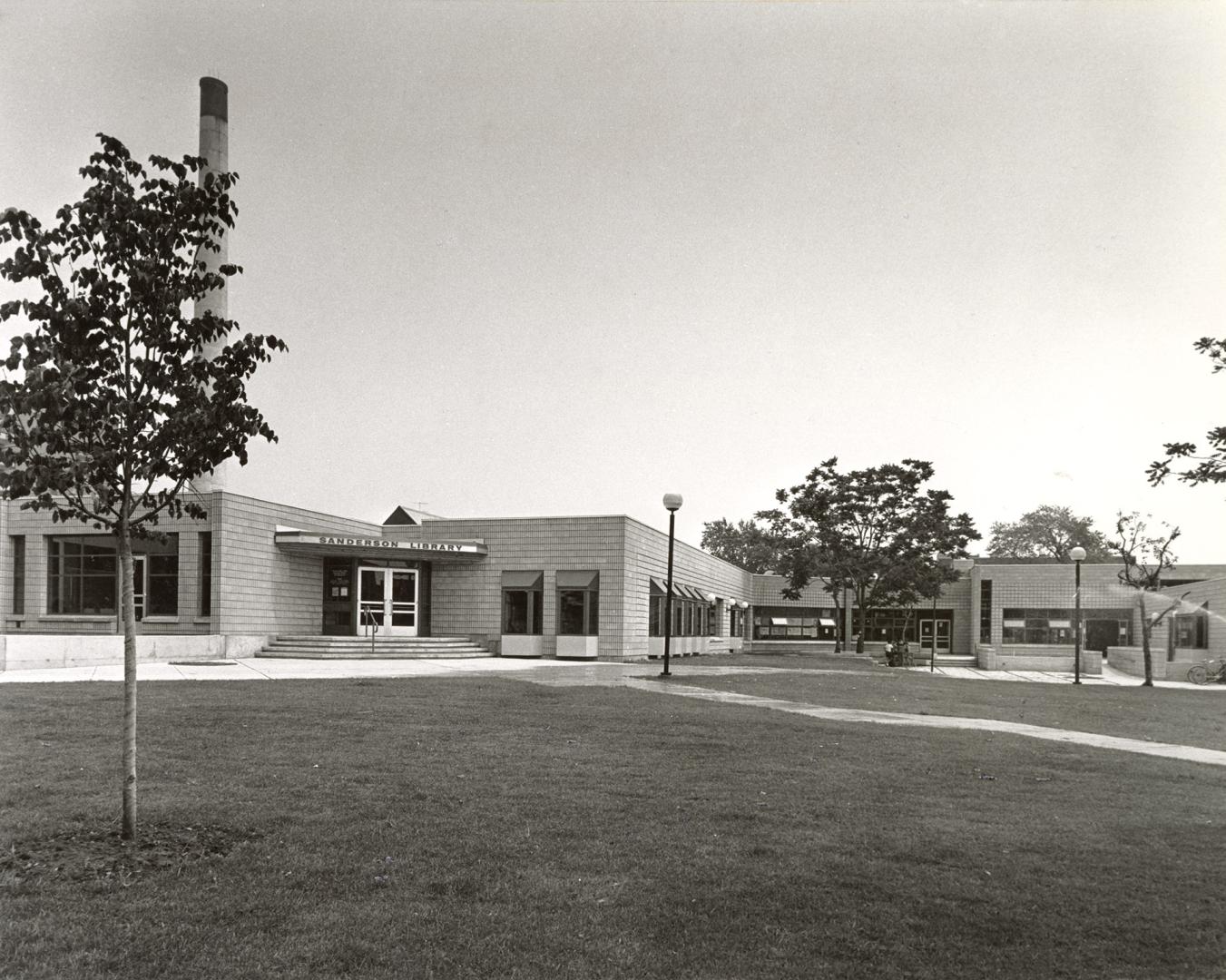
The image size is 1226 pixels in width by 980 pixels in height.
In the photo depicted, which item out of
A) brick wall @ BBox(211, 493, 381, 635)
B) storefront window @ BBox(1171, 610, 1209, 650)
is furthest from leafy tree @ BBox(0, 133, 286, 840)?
storefront window @ BBox(1171, 610, 1209, 650)

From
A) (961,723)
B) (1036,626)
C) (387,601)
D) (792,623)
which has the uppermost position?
(387,601)

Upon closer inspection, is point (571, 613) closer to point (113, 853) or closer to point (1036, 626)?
point (113, 853)

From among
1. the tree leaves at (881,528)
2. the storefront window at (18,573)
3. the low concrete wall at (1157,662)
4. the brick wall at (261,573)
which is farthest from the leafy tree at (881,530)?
the storefront window at (18,573)

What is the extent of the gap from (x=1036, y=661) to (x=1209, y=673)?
792cm

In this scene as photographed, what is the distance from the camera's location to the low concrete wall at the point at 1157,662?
3328 centimetres

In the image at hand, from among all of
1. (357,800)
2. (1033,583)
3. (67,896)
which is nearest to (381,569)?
(357,800)

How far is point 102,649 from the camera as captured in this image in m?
21.0

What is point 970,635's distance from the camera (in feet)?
175

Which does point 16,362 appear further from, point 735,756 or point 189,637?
point 189,637

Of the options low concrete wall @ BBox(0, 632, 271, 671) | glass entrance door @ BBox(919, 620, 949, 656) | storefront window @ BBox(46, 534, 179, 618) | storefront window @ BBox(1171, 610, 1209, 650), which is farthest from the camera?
glass entrance door @ BBox(919, 620, 949, 656)

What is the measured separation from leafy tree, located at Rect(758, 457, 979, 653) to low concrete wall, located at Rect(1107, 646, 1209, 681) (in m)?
7.13

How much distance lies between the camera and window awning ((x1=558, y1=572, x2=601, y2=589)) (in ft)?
97.9

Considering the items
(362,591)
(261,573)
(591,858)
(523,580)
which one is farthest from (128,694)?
(523,580)

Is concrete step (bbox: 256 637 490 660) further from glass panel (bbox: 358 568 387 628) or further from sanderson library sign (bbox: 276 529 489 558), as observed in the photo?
sanderson library sign (bbox: 276 529 489 558)
